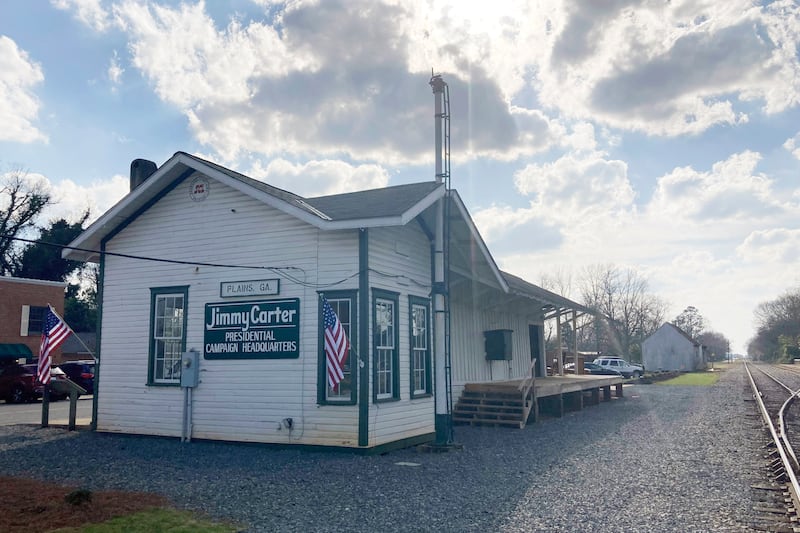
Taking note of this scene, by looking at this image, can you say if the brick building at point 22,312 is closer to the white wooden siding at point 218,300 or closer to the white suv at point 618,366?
the white wooden siding at point 218,300

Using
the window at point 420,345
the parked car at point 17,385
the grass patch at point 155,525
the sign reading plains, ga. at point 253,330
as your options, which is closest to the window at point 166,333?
the sign reading plains, ga. at point 253,330

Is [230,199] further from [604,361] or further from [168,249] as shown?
[604,361]

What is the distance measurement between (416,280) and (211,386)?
438 centimetres

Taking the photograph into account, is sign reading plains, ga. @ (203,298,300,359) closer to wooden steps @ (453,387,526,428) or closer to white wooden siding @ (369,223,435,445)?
white wooden siding @ (369,223,435,445)

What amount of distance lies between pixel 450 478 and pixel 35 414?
14099 mm

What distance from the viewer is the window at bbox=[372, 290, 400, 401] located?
37.5 ft

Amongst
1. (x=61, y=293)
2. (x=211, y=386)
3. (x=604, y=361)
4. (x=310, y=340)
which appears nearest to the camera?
(x=310, y=340)

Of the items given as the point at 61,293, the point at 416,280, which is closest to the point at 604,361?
the point at 61,293

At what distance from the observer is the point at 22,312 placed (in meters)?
31.4

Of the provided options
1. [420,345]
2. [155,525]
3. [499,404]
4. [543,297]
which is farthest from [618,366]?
[155,525]

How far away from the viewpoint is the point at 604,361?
48.5 m

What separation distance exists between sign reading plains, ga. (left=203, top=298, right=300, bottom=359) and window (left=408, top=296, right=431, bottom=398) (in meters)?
2.39

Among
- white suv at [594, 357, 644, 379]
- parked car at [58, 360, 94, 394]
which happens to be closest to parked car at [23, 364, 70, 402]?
parked car at [58, 360, 94, 394]

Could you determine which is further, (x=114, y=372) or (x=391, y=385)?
(x=114, y=372)
